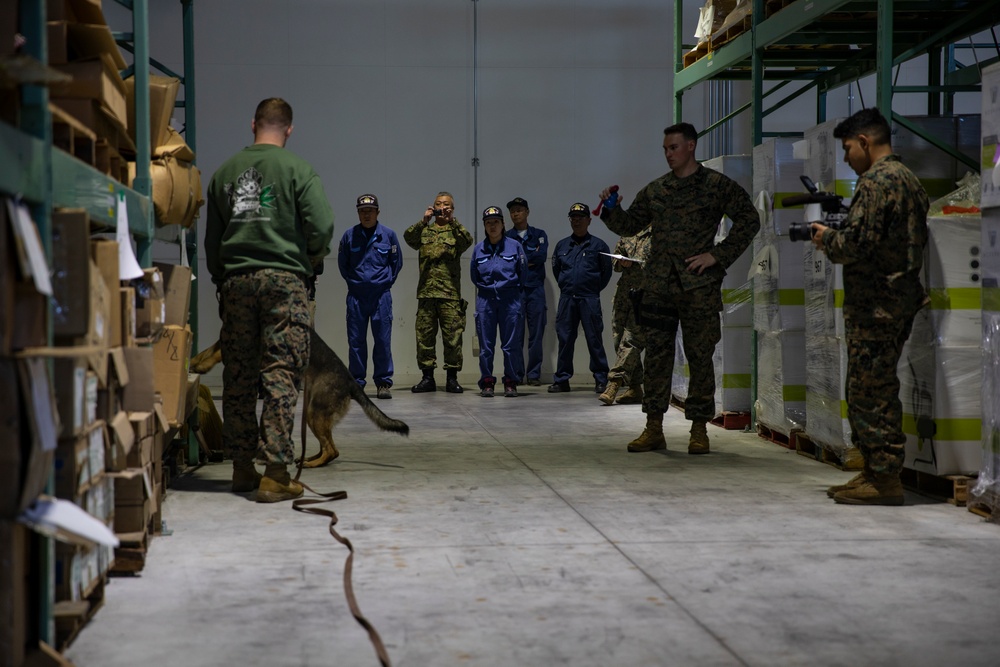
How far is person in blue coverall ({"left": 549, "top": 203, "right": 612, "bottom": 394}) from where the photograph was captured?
36.7 feet

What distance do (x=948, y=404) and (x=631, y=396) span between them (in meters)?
4.97

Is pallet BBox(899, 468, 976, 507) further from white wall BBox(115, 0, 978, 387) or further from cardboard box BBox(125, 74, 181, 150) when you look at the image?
white wall BBox(115, 0, 978, 387)

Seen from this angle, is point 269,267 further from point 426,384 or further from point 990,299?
point 426,384

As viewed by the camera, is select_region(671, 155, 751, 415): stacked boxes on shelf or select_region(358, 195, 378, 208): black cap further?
select_region(358, 195, 378, 208): black cap

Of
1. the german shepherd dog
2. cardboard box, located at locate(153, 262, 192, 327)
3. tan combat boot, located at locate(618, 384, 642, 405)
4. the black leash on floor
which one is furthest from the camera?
tan combat boot, located at locate(618, 384, 642, 405)

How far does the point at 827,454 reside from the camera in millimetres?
6219

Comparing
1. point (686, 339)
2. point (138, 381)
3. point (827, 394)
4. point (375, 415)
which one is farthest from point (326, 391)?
point (827, 394)

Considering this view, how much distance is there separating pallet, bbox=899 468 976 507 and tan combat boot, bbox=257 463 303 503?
304 centimetres

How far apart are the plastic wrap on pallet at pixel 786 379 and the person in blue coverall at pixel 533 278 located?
4.92 m

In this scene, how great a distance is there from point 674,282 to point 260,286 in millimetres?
2650

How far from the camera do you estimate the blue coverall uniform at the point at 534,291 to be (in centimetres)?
1171

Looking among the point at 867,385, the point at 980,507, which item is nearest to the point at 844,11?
the point at 867,385

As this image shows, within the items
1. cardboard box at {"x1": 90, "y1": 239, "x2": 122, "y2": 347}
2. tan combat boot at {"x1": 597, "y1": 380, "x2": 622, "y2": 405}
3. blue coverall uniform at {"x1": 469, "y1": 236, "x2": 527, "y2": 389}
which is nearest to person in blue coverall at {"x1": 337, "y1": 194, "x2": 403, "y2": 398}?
blue coverall uniform at {"x1": 469, "y1": 236, "x2": 527, "y2": 389}

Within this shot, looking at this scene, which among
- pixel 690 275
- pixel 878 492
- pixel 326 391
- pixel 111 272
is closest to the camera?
pixel 111 272
